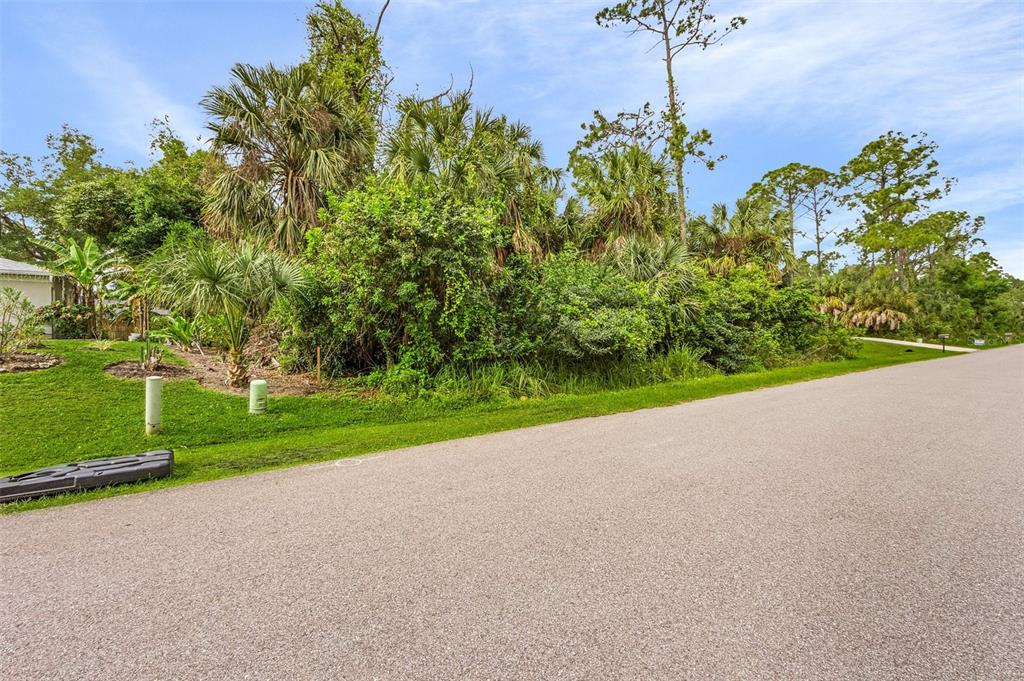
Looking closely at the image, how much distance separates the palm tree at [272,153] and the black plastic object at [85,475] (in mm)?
8123

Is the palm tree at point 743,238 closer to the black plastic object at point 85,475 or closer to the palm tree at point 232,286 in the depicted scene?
the palm tree at point 232,286

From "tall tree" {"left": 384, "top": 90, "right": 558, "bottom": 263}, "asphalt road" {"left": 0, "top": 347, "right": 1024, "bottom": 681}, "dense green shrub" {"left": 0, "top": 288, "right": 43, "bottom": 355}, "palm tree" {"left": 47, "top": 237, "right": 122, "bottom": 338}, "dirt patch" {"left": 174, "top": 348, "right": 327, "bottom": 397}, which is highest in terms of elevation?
"tall tree" {"left": 384, "top": 90, "right": 558, "bottom": 263}

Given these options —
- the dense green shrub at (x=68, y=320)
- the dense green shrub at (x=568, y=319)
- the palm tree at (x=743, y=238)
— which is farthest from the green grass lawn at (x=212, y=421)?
the palm tree at (x=743, y=238)

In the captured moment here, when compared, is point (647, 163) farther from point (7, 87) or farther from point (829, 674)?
point (829, 674)

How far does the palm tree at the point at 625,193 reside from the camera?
17.8m

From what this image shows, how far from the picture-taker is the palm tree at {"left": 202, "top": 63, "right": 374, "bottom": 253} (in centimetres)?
1188

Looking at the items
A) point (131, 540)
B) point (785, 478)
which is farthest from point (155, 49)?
point (785, 478)

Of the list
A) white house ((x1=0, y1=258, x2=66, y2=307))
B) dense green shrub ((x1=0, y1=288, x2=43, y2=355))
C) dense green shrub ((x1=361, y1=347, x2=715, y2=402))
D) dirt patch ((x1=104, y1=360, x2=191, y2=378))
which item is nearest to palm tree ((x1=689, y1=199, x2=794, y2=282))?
dense green shrub ((x1=361, y1=347, x2=715, y2=402))

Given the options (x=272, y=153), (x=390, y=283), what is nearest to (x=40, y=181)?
(x=272, y=153)

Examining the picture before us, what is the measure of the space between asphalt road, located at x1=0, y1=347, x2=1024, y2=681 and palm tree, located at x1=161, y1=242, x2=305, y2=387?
497 cm

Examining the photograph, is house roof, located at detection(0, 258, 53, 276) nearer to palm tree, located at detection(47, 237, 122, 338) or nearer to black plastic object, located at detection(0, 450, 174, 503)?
palm tree, located at detection(47, 237, 122, 338)

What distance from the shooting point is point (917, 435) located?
5.88 meters

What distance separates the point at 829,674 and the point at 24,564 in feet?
13.6

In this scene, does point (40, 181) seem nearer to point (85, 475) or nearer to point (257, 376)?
point (257, 376)
